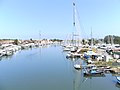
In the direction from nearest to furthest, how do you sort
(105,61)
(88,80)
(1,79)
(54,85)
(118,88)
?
1. (118,88)
2. (54,85)
3. (88,80)
4. (1,79)
5. (105,61)

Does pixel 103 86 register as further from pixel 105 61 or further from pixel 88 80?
pixel 105 61

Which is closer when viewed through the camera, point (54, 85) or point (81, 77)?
point (54, 85)

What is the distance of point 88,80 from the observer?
17.0 ft

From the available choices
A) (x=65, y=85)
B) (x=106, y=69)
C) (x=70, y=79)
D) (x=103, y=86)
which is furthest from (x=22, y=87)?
(x=106, y=69)

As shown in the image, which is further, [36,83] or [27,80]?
[27,80]

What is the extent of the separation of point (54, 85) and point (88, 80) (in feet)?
2.90

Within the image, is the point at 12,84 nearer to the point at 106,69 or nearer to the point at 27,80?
the point at 27,80

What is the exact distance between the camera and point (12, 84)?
498 cm

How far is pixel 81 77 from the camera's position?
550cm

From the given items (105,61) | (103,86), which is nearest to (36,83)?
(103,86)

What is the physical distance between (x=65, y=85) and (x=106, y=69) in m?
1.59

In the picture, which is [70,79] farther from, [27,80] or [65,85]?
[27,80]

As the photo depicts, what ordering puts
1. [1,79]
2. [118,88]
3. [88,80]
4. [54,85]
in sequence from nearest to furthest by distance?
[118,88]
[54,85]
[88,80]
[1,79]

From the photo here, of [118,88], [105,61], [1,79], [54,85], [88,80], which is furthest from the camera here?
[105,61]
